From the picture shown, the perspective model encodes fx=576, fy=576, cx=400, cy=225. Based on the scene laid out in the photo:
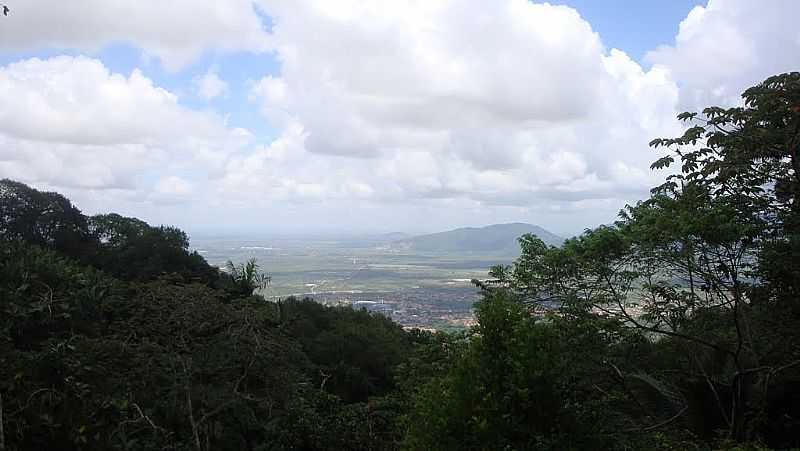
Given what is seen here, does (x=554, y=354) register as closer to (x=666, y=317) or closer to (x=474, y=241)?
(x=666, y=317)

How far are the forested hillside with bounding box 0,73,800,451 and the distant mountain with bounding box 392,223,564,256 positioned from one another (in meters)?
76.7

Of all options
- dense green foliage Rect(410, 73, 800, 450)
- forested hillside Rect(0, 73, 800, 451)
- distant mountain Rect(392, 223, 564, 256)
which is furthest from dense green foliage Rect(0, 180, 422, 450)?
distant mountain Rect(392, 223, 564, 256)

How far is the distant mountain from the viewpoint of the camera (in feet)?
318

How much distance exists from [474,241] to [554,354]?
10555 centimetres

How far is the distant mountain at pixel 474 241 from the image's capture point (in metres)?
97.1

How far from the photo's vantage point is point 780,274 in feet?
20.8

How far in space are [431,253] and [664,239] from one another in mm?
102067

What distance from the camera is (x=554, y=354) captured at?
5312 mm

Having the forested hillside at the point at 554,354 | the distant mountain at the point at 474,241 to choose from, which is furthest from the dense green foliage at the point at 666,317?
the distant mountain at the point at 474,241

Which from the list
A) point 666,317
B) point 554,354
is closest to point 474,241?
point 666,317

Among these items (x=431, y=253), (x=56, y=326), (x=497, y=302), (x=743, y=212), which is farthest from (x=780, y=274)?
(x=431, y=253)

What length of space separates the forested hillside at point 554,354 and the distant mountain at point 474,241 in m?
76.7

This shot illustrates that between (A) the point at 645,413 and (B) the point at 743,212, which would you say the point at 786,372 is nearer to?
(A) the point at 645,413

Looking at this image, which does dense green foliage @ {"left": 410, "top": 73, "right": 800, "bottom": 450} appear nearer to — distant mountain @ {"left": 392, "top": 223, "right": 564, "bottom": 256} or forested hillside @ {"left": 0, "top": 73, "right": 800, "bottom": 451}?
forested hillside @ {"left": 0, "top": 73, "right": 800, "bottom": 451}
